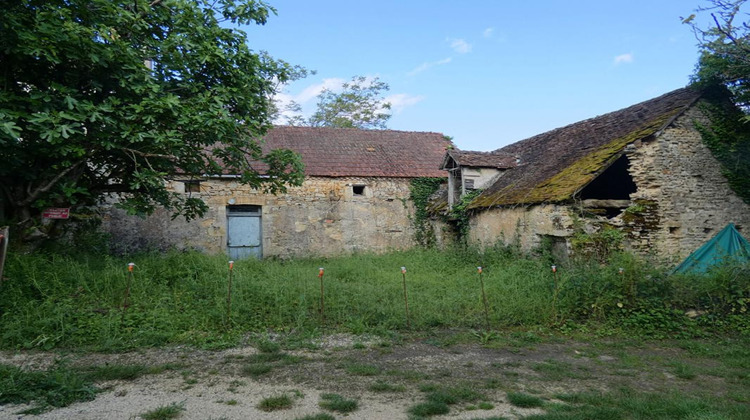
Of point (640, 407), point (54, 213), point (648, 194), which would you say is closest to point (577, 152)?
point (648, 194)

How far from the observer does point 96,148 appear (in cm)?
742

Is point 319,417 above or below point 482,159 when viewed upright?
below

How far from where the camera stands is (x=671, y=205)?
1034 cm

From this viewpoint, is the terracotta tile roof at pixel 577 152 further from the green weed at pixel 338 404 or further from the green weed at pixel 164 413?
the green weed at pixel 164 413

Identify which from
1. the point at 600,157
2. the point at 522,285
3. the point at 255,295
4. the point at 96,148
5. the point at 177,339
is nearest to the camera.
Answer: the point at 177,339

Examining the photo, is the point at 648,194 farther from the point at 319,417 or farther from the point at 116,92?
the point at 116,92

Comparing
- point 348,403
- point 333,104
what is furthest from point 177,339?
point 333,104

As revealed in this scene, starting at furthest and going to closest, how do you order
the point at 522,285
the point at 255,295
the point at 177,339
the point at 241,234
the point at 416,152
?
the point at 416,152
the point at 241,234
the point at 522,285
the point at 255,295
the point at 177,339

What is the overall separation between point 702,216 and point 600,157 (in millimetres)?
2701

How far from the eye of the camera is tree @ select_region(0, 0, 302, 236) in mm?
6309

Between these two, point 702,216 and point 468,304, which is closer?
point 468,304

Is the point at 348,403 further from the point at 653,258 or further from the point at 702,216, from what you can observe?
the point at 702,216

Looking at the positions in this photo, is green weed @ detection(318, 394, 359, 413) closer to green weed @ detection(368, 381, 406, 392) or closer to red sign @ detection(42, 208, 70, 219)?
green weed @ detection(368, 381, 406, 392)

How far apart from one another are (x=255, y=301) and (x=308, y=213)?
7.30 meters
